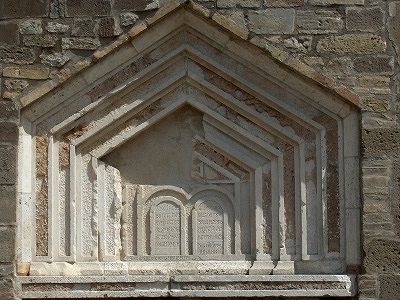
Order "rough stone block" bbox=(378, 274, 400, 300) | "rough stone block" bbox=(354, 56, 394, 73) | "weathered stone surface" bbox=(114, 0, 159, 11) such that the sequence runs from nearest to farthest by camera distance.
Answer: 1. "rough stone block" bbox=(378, 274, 400, 300)
2. "rough stone block" bbox=(354, 56, 394, 73)
3. "weathered stone surface" bbox=(114, 0, 159, 11)

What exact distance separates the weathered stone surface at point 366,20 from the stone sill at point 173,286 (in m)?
1.57

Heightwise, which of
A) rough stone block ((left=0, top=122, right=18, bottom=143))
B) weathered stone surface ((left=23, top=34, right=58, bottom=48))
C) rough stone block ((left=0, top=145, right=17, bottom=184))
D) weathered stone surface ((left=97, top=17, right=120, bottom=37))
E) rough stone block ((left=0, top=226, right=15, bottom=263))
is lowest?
rough stone block ((left=0, top=226, right=15, bottom=263))

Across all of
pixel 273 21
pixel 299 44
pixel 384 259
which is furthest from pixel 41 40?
pixel 384 259

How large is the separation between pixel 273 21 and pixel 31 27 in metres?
1.54

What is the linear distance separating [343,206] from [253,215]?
1.93 ft

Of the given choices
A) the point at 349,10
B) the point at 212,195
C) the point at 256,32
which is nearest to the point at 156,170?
the point at 212,195

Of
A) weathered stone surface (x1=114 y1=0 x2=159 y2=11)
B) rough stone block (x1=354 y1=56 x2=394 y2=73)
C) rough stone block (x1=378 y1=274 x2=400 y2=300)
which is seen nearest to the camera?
rough stone block (x1=378 y1=274 x2=400 y2=300)

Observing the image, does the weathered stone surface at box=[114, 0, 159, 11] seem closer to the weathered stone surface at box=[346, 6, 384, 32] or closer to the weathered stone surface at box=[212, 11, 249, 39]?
the weathered stone surface at box=[212, 11, 249, 39]

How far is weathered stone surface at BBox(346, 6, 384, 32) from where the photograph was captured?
7.05m

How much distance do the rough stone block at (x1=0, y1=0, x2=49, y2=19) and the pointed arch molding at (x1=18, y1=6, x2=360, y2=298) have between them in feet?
1.63

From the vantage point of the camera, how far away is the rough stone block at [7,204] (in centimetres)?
709

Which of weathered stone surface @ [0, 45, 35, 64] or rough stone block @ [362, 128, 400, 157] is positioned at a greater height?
weathered stone surface @ [0, 45, 35, 64]

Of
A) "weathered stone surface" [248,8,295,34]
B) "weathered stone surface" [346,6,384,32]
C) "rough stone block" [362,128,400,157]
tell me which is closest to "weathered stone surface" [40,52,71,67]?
"weathered stone surface" [248,8,295,34]

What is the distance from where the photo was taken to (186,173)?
736 centimetres
